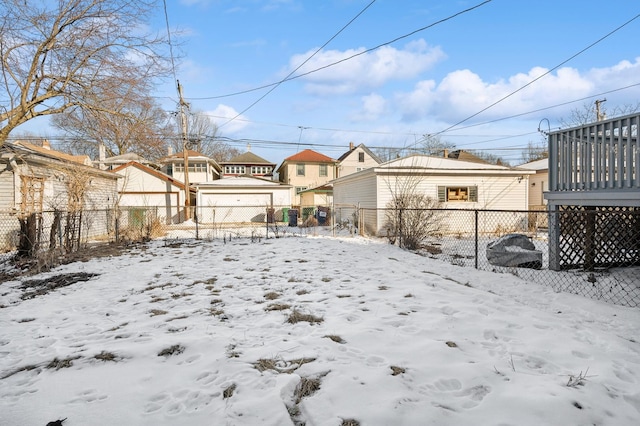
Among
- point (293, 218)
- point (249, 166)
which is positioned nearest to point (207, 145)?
point (249, 166)

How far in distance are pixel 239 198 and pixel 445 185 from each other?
580 inches

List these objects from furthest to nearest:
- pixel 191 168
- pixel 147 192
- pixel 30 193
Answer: pixel 191 168
pixel 147 192
pixel 30 193

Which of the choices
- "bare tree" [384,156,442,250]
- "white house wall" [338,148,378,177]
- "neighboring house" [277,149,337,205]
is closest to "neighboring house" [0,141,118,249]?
"bare tree" [384,156,442,250]

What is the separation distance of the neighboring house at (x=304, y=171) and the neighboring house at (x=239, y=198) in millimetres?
12629

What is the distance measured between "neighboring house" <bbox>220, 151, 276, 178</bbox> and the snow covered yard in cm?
4016

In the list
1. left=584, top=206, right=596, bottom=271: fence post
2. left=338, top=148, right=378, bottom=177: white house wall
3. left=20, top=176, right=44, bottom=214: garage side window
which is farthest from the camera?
left=338, top=148, right=378, bottom=177: white house wall

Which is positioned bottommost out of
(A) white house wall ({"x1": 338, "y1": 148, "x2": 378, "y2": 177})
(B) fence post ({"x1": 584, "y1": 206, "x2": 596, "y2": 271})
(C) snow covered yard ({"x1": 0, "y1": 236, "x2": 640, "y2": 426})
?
(C) snow covered yard ({"x1": 0, "y1": 236, "x2": 640, "y2": 426})

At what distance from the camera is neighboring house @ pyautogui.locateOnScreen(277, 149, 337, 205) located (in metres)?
38.9

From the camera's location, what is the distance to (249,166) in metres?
45.2

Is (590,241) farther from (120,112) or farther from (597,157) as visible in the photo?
(120,112)

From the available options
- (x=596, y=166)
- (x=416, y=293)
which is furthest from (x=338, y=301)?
(x=596, y=166)

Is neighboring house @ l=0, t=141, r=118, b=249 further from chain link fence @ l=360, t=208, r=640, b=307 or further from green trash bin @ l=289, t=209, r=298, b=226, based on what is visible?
green trash bin @ l=289, t=209, r=298, b=226

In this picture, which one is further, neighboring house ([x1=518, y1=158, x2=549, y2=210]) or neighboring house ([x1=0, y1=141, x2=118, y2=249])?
neighboring house ([x1=518, y1=158, x2=549, y2=210])

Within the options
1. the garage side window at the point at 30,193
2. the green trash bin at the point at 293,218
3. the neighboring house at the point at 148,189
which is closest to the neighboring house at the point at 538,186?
the green trash bin at the point at 293,218
